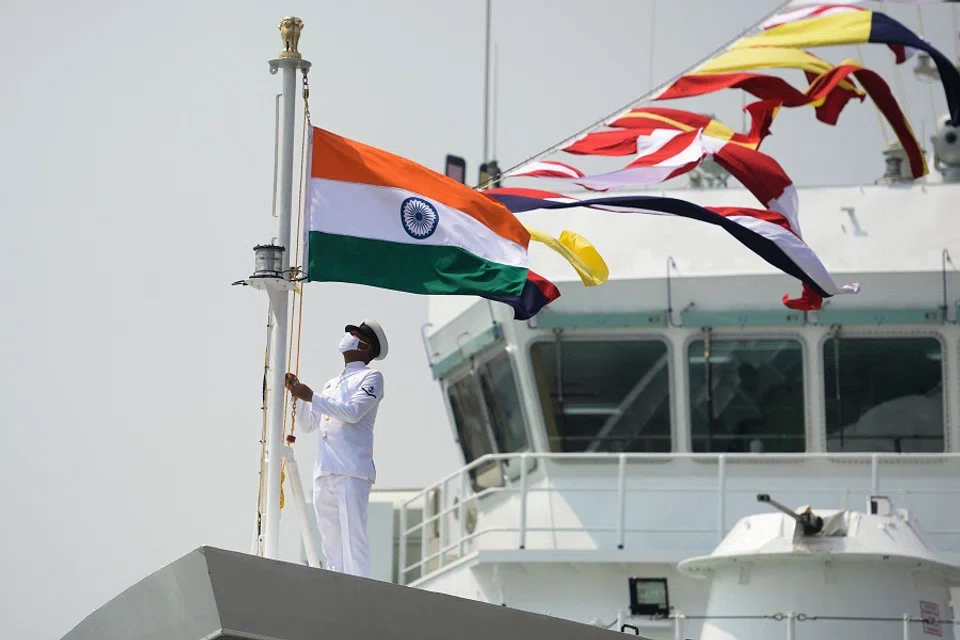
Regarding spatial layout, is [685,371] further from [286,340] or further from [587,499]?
[286,340]

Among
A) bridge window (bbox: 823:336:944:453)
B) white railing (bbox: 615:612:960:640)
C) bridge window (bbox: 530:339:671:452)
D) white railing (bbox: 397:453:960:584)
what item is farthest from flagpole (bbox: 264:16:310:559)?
bridge window (bbox: 823:336:944:453)

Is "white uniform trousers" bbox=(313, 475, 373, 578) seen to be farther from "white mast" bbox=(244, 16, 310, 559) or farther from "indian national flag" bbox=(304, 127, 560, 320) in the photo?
"indian national flag" bbox=(304, 127, 560, 320)

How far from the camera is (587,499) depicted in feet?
54.5

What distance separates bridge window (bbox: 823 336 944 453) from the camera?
16.5 meters

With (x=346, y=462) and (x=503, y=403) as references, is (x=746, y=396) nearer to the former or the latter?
(x=503, y=403)

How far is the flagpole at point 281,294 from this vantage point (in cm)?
1018

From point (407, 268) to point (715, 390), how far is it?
227 inches

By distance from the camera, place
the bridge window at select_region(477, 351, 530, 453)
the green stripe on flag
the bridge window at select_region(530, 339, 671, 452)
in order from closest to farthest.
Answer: the green stripe on flag → the bridge window at select_region(530, 339, 671, 452) → the bridge window at select_region(477, 351, 530, 453)

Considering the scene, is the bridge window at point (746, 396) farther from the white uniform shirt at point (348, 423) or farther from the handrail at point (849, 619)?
the white uniform shirt at point (348, 423)

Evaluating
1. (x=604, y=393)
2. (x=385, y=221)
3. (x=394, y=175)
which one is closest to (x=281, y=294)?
(x=385, y=221)

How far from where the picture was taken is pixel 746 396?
16.6 metres

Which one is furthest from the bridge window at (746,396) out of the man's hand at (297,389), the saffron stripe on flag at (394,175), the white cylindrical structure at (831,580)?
the man's hand at (297,389)

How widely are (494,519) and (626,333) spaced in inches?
79.5

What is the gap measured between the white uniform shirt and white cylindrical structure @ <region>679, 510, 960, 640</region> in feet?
12.3
